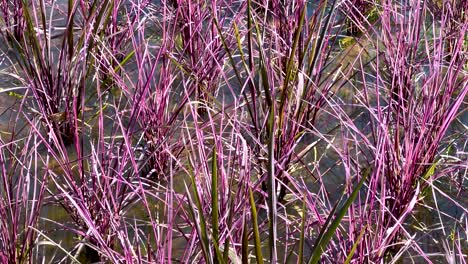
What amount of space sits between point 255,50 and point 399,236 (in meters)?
0.76

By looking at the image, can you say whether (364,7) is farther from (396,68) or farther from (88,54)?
(88,54)

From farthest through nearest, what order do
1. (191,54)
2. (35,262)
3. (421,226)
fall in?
(191,54)
(421,226)
(35,262)

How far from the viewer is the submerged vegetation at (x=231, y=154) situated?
155 centimetres

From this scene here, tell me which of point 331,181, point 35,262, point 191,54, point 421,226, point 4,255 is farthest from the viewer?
point 191,54

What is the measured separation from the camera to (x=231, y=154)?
1893 mm

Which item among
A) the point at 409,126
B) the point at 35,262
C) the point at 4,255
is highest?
the point at 409,126

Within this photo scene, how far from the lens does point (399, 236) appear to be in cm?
172

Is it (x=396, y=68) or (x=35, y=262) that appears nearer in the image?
(x=35, y=262)

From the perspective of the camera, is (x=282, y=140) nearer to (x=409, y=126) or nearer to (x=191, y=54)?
(x=409, y=126)

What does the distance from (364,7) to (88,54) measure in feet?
3.37

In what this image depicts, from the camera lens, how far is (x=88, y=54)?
2.01 m

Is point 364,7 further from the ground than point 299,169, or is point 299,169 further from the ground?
point 364,7

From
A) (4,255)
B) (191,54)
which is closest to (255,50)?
(191,54)

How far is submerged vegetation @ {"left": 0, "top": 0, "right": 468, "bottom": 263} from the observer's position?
1547 mm
